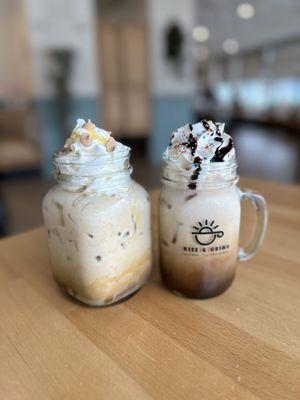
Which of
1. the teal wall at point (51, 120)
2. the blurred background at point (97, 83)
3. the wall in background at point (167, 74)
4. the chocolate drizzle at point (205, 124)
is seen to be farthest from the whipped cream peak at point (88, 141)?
the wall in background at point (167, 74)

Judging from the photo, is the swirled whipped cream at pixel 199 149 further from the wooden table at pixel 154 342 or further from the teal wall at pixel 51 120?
the teal wall at pixel 51 120

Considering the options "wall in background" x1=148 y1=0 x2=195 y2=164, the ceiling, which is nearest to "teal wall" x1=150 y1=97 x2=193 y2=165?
"wall in background" x1=148 y1=0 x2=195 y2=164

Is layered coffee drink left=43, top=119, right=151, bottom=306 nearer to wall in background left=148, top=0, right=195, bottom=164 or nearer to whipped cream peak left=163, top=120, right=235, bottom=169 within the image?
whipped cream peak left=163, top=120, right=235, bottom=169

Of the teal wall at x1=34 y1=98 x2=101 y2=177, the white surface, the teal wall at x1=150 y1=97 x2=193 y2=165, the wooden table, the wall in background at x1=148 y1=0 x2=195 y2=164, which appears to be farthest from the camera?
the teal wall at x1=150 y1=97 x2=193 y2=165

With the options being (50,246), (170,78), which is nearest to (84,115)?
(170,78)

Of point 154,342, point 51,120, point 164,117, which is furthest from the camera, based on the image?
point 164,117

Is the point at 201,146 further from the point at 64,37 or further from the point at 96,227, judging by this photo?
the point at 64,37

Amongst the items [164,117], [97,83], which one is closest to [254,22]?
[164,117]
